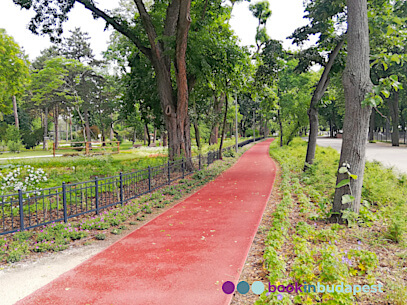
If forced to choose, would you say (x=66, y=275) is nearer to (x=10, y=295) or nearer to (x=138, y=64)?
(x=10, y=295)

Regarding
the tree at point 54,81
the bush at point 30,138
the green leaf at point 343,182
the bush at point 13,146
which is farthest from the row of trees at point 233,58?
the bush at point 30,138

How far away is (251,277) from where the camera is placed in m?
4.27

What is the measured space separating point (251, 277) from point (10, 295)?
11.1 ft

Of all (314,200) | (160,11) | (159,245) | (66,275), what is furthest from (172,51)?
(66,275)

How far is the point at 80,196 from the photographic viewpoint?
9.68 metres

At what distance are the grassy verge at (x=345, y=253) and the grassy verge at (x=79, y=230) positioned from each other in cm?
371

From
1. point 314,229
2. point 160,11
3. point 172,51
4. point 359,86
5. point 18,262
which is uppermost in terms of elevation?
point 160,11

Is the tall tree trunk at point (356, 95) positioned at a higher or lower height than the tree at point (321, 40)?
lower

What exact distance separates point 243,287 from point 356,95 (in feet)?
14.6

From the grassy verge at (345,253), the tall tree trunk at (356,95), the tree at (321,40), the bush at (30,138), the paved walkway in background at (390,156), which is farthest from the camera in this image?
the bush at (30,138)

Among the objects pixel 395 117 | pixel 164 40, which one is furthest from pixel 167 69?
pixel 395 117

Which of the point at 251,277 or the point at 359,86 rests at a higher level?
the point at 359,86

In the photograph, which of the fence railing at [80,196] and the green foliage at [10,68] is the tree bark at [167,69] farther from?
the green foliage at [10,68]

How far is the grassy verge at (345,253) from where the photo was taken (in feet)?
11.3
